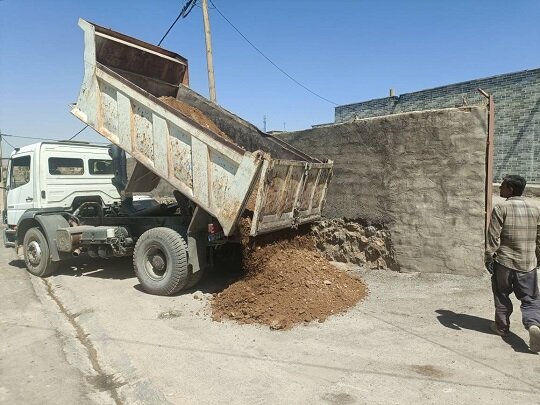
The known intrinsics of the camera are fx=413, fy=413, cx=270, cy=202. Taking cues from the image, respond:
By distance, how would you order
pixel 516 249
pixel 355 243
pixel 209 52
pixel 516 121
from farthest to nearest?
pixel 209 52 < pixel 516 121 < pixel 355 243 < pixel 516 249

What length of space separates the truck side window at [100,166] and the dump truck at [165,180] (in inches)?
6.8

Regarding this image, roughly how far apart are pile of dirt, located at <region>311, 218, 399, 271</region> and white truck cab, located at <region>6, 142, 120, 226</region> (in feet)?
14.3

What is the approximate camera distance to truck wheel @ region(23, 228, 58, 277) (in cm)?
756

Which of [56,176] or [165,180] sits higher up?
[56,176]

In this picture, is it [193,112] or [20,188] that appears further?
[20,188]

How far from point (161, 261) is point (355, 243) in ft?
11.0

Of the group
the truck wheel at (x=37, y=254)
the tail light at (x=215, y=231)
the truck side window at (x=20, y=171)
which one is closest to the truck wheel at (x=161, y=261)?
the tail light at (x=215, y=231)

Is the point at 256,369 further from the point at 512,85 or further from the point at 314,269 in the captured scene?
the point at 512,85

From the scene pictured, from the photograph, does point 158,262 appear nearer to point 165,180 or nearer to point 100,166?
point 165,180

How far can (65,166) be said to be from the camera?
8.05 metres

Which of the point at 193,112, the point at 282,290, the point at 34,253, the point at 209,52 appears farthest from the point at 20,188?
the point at 209,52

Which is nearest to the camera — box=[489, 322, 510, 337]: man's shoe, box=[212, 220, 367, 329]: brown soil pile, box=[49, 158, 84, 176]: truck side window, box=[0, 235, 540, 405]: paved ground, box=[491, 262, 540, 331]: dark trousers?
box=[0, 235, 540, 405]: paved ground

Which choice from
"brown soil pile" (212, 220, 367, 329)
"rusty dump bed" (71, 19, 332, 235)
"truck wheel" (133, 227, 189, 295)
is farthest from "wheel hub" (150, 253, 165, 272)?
"rusty dump bed" (71, 19, 332, 235)

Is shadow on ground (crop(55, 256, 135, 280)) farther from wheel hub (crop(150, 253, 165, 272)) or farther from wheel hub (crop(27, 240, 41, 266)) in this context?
wheel hub (crop(150, 253, 165, 272))
